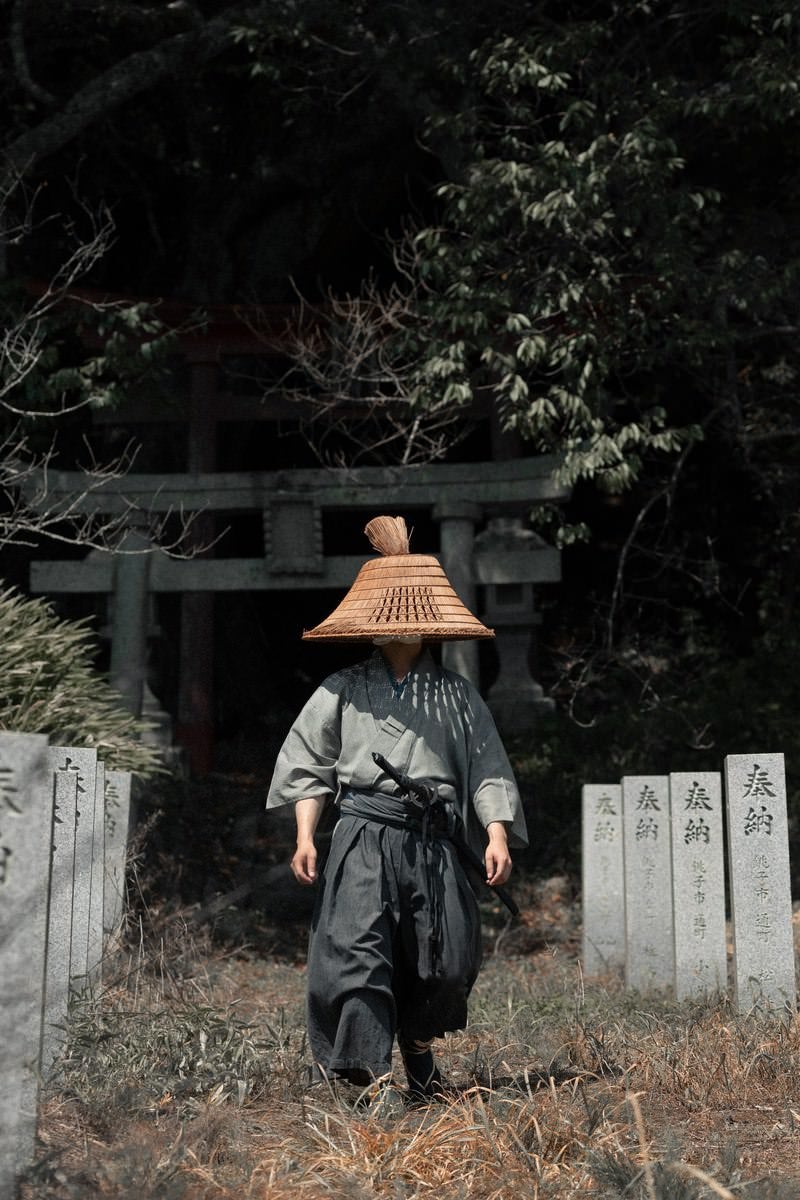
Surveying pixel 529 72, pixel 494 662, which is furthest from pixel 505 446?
A: pixel 494 662

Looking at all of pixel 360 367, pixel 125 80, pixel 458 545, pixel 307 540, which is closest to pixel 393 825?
pixel 458 545

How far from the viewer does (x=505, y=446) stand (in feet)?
43.5

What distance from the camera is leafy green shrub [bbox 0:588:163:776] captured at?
8375 millimetres

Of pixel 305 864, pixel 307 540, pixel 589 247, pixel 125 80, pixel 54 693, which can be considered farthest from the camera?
pixel 307 540

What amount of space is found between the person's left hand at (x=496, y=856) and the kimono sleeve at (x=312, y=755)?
1.93 feet

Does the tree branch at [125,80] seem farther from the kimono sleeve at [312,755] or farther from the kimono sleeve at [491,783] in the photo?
the kimono sleeve at [491,783]

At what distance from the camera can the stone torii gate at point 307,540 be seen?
1244 cm

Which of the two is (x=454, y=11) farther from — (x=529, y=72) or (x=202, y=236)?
(x=202, y=236)

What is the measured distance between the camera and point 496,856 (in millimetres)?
4770

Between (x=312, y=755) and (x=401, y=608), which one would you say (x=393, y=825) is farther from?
(x=401, y=608)

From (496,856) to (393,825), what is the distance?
36 cm

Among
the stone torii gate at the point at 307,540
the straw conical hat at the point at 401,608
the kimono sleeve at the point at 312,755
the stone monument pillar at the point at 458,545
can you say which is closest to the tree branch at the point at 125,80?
the stone torii gate at the point at 307,540

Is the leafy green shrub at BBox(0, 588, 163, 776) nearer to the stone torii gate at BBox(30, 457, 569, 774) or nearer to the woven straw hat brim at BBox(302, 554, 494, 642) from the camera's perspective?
the stone torii gate at BBox(30, 457, 569, 774)

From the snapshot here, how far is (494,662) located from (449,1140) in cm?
1453
